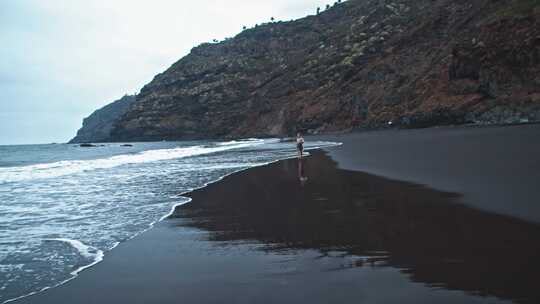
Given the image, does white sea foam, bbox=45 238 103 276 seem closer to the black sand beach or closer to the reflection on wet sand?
the black sand beach

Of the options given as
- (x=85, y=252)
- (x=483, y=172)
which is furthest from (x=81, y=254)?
(x=483, y=172)

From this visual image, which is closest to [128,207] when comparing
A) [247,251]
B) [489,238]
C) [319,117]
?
[247,251]

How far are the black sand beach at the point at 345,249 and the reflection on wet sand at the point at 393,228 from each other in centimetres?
2

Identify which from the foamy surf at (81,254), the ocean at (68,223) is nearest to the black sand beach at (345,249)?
the foamy surf at (81,254)

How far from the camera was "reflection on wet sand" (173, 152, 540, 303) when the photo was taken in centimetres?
513

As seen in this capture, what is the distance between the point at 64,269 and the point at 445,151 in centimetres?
1695

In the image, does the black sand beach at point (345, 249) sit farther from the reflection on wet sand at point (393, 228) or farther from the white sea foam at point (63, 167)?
the white sea foam at point (63, 167)

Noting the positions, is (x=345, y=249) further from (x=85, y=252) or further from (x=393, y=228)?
(x=85, y=252)

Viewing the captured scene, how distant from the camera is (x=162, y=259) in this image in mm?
6938

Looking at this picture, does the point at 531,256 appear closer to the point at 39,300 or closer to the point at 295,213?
the point at 295,213

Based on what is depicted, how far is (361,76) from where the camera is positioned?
79.9 m

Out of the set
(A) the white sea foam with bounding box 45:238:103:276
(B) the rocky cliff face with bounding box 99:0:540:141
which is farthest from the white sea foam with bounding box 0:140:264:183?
(B) the rocky cliff face with bounding box 99:0:540:141

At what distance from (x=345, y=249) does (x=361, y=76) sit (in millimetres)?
76417

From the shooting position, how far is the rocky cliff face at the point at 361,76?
42875mm
